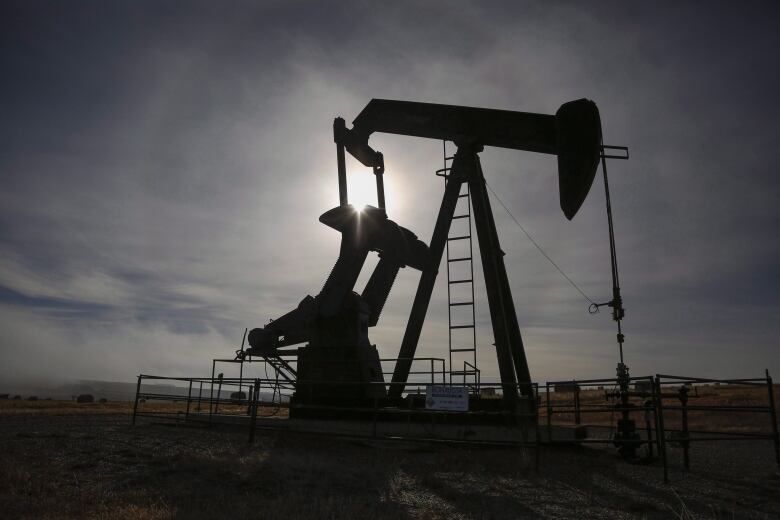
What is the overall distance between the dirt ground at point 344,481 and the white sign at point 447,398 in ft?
2.72

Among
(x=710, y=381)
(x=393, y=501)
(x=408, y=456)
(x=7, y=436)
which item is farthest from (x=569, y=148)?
(x=7, y=436)

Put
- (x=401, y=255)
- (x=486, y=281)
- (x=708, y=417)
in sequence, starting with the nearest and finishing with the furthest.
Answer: (x=486, y=281) → (x=401, y=255) → (x=708, y=417)

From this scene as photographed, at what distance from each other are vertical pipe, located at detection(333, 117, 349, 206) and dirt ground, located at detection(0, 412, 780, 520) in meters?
6.26

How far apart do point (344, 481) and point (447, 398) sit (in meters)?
2.65

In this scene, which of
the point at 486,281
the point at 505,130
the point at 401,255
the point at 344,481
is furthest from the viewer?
the point at 401,255

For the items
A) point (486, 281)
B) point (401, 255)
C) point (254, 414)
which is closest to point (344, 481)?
point (254, 414)

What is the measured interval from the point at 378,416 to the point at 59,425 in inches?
273

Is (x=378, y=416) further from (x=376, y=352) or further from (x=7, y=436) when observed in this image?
(x=7, y=436)

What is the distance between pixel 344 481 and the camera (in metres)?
6.71

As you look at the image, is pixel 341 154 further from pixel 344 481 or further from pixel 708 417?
pixel 708 417

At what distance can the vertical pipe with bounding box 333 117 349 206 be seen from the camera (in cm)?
1335

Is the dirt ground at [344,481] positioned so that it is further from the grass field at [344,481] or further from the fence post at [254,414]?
the fence post at [254,414]

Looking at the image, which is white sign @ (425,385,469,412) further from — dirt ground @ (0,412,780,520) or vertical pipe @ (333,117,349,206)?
vertical pipe @ (333,117,349,206)

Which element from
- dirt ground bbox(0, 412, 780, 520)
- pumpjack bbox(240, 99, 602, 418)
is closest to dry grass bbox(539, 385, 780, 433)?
dirt ground bbox(0, 412, 780, 520)
